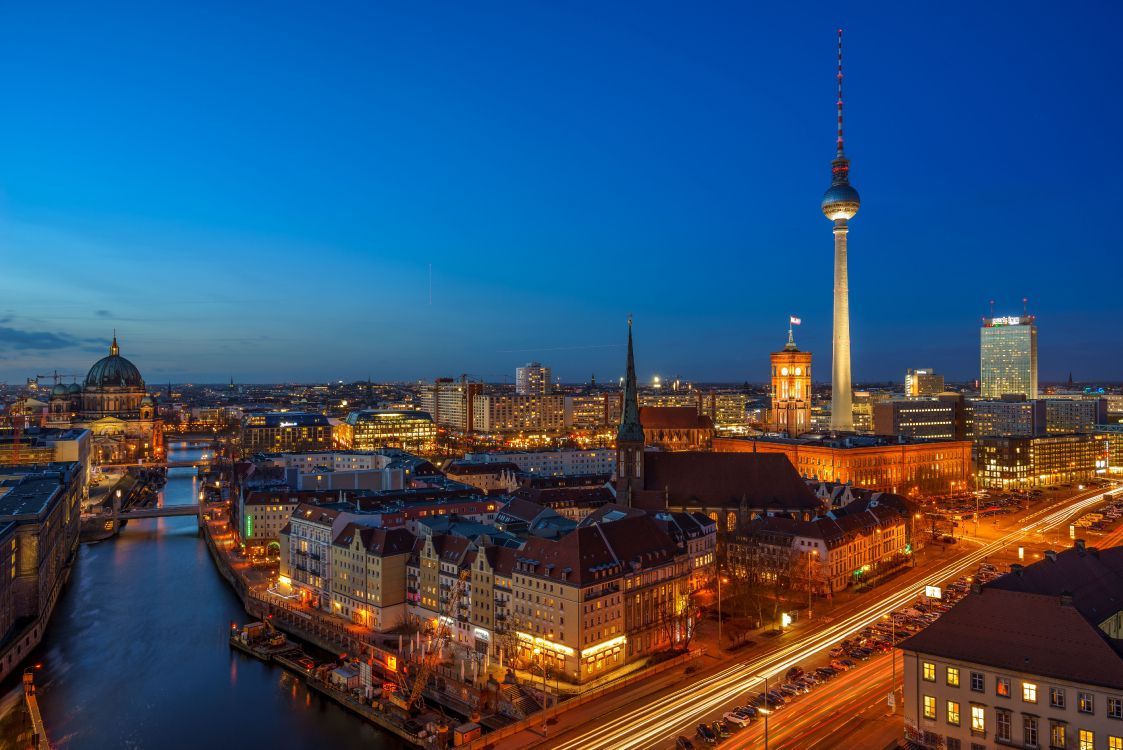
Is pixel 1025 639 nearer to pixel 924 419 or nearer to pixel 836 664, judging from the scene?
pixel 836 664

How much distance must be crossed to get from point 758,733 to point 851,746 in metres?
2.70

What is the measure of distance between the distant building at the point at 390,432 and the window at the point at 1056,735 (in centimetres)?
10481

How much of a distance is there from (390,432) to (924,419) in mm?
78191

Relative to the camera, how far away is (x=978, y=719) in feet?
71.7

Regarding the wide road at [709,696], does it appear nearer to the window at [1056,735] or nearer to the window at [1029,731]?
the window at [1029,731]

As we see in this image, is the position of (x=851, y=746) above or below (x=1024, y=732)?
below

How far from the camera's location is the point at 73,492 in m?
62.0

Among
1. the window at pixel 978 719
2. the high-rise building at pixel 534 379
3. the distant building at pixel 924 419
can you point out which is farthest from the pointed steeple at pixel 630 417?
the high-rise building at pixel 534 379

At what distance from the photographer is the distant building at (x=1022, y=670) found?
2028cm

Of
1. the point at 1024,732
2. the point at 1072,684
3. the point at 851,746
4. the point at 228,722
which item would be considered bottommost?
the point at 228,722

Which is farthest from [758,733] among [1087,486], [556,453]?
[1087,486]

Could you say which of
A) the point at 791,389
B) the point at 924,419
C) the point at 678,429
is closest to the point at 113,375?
the point at 678,429

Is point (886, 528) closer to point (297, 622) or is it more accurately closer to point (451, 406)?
point (297, 622)

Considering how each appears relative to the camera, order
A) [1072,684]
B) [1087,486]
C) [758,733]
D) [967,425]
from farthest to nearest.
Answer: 1. [967,425]
2. [1087,486]
3. [758,733]
4. [1072,684]
